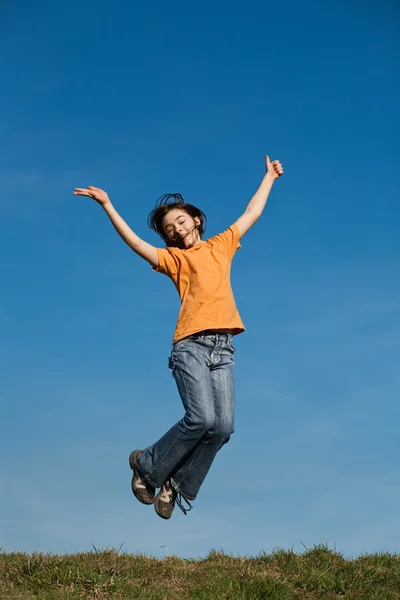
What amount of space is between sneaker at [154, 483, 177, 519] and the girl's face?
8.17 feet

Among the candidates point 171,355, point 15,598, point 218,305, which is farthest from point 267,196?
point 15,598

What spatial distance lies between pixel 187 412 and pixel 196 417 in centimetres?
12

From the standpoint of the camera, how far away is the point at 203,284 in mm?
7215

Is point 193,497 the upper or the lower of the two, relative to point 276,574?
upper

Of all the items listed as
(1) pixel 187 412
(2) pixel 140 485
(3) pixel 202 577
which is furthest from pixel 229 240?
(3) pixel 202 577

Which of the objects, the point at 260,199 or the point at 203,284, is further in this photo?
the point at 260,199

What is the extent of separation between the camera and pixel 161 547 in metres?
8.09

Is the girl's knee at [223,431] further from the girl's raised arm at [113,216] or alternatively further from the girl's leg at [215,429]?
the girl's raised arm at [113,216]

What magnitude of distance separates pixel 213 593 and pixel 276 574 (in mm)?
845

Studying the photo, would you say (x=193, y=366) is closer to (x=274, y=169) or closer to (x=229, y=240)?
(x=229, y=240)

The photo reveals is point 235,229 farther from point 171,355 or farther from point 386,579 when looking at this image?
point 386,579

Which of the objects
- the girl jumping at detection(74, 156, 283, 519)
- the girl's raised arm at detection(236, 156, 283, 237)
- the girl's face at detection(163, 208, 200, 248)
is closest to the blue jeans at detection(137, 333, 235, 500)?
the girl jumping at detection(74, 156, 283, 519)

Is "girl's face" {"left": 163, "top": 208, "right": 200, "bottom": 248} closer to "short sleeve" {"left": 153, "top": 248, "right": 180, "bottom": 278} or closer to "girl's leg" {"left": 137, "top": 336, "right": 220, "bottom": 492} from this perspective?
"short sleeve" {"left": 153, "top": 248, "right": 180, "bottom": 278}

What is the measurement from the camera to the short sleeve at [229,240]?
769 centimetres
